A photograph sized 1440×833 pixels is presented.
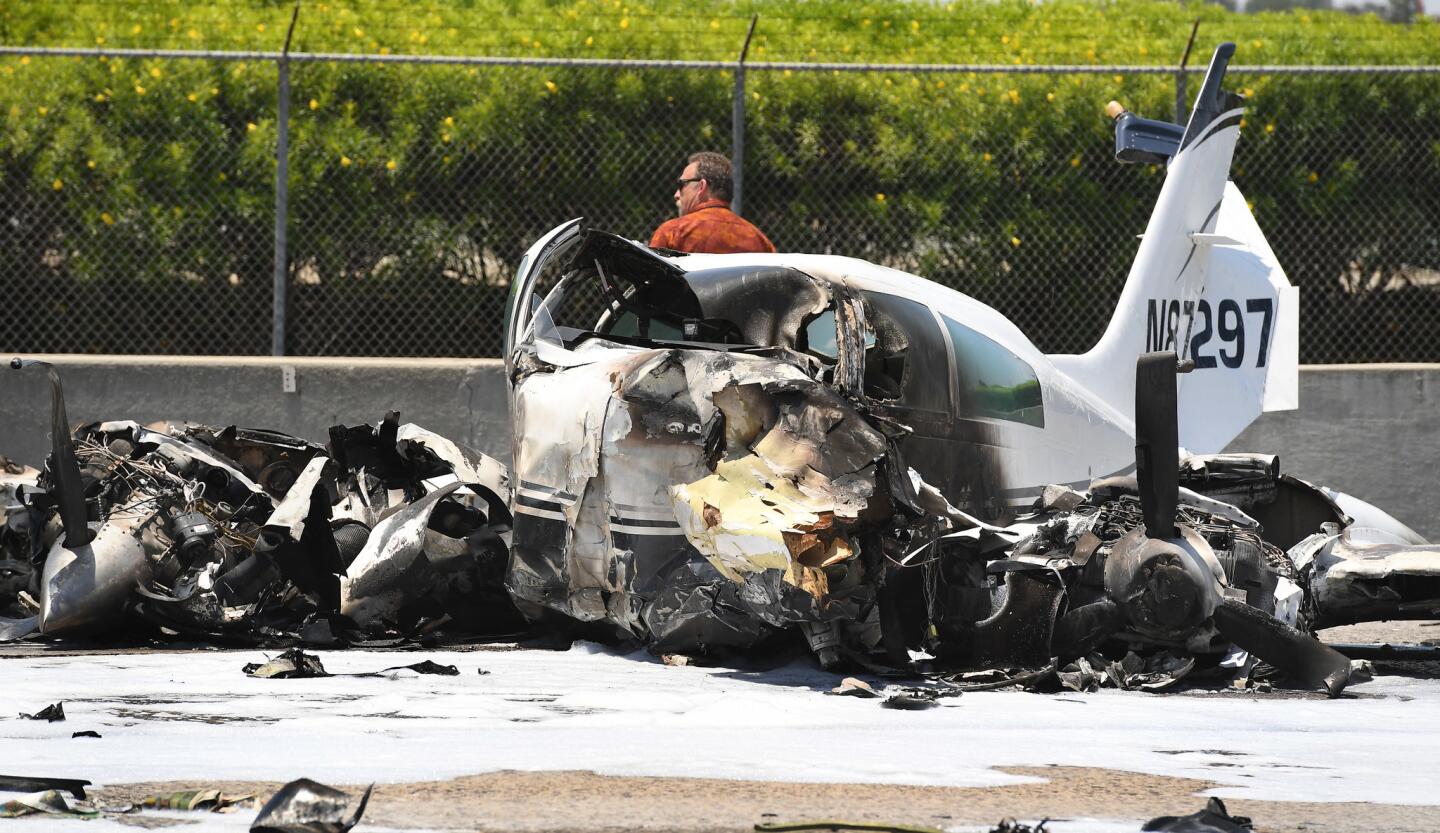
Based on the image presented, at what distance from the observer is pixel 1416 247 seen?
12.8 m

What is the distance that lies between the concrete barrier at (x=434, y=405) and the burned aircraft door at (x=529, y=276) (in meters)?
3.28

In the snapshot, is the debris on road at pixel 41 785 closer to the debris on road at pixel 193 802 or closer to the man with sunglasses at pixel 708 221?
the debris on road at pixel 193 802

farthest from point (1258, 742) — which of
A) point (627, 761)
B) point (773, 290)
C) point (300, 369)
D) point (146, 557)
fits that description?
point (300, 369)

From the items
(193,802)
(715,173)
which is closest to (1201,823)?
(193,802)

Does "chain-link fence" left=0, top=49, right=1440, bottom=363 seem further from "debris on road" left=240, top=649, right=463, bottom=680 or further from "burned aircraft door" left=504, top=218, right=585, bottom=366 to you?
"debris on road" left=240, top=649, right=463, bottom=680

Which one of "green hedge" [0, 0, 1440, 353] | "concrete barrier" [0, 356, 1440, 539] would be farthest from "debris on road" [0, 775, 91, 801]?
"green hedge" [0, 0, 1440, 353]

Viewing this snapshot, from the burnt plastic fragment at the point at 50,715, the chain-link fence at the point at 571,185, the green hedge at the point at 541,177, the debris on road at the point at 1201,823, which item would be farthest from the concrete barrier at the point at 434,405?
the debris on road at the point at 1201,823

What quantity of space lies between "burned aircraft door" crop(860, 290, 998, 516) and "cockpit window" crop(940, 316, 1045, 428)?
0.28 ft

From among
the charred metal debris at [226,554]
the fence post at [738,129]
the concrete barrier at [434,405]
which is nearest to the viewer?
the charred metal debris at [226,554]

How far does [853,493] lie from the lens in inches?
251

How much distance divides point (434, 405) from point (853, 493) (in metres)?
5.60

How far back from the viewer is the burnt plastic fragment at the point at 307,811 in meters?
4.02

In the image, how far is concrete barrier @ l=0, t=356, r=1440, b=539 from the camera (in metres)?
11.3

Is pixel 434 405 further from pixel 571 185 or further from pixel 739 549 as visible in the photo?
pixel 739 549
